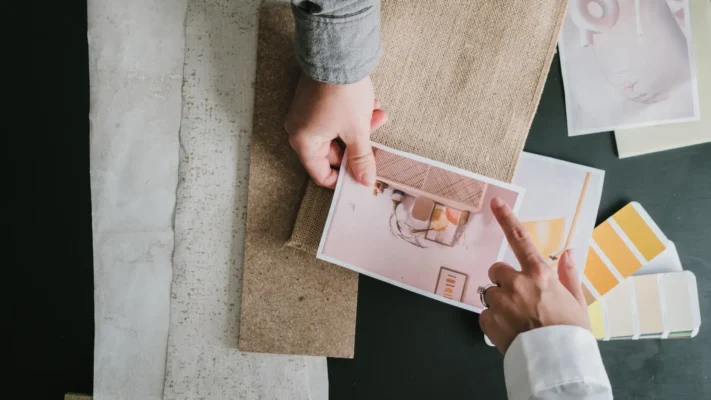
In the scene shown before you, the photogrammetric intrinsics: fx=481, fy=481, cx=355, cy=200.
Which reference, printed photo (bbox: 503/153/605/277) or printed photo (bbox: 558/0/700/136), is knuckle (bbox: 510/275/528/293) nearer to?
printed photo (bbox: 503/153/605/277)

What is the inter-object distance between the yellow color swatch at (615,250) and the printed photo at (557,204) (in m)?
0.02

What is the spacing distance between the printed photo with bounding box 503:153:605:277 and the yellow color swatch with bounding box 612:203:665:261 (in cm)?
4

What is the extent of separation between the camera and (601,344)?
681 millimetres

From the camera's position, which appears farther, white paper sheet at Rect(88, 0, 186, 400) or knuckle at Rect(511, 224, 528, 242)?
white paper sheet at Rect(88, 0, 186, 400)

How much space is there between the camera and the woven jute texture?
0.69 metres

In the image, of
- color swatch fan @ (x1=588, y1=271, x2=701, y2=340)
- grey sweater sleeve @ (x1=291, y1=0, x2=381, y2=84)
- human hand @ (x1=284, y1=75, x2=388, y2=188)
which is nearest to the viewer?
grey sweater sleeve @ (x1=291, y1=0, x2=381, y2=84)

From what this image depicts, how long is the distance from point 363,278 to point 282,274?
118mm

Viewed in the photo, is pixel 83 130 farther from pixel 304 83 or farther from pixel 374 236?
pixel 374 236

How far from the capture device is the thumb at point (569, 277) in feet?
2.02

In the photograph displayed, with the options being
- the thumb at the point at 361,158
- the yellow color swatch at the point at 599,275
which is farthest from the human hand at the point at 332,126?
the yellow color swatch at the point at 599,275

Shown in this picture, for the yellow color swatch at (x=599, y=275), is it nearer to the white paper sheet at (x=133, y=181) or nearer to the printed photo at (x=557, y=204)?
the printed photo at (x=557, y=204)

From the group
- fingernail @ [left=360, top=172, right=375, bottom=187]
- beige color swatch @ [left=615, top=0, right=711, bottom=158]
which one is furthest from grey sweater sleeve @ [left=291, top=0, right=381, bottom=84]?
beige color swatch @ [left=615, top=0, right=711, bottom=158]

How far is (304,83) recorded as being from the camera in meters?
0.64

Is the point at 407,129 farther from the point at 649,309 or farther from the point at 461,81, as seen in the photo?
the point at 649,309
